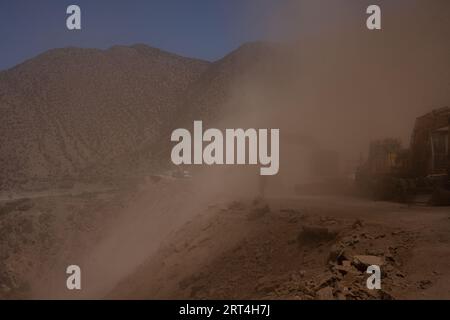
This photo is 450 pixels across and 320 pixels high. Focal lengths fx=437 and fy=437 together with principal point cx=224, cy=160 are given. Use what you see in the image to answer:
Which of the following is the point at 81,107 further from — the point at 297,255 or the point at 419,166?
the point at 297,255

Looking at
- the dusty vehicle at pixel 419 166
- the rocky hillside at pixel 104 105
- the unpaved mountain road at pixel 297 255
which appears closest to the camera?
the unpaved mountain road at pixel 297 255

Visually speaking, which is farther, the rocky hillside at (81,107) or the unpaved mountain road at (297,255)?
the rocky hillside at (81,107)

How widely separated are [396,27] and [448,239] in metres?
43.7

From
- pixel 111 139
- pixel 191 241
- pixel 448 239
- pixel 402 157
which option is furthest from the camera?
pixel 111 139

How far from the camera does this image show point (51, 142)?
57.6 m

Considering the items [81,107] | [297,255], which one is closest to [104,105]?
[81,107]

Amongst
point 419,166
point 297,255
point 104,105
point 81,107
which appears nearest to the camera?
point 297,255

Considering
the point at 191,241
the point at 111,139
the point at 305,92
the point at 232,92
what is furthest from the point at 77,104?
the point at 191,241

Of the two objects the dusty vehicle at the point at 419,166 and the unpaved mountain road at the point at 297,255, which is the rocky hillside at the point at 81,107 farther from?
the dusty vehicle at the point at 419,166

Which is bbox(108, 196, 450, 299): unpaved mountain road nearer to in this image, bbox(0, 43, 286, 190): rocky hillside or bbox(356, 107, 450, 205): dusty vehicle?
bbox(356, 107, 450, 205): dusty vehicle

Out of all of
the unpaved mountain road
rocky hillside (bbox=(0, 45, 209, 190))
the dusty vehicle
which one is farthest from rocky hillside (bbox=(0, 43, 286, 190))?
the unpaved mountain road

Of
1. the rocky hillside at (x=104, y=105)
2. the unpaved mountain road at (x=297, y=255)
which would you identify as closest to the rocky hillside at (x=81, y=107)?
the rocky hillside at (x=104, y=105)

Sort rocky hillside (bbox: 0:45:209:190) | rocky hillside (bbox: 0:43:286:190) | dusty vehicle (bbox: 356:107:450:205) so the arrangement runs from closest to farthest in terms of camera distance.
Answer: dusty vehicle (bbox: 356:107:450:205), rocky hillside (bbox: 0:43:286:190), rocky hillside (bbox: 0:45:209:190)
